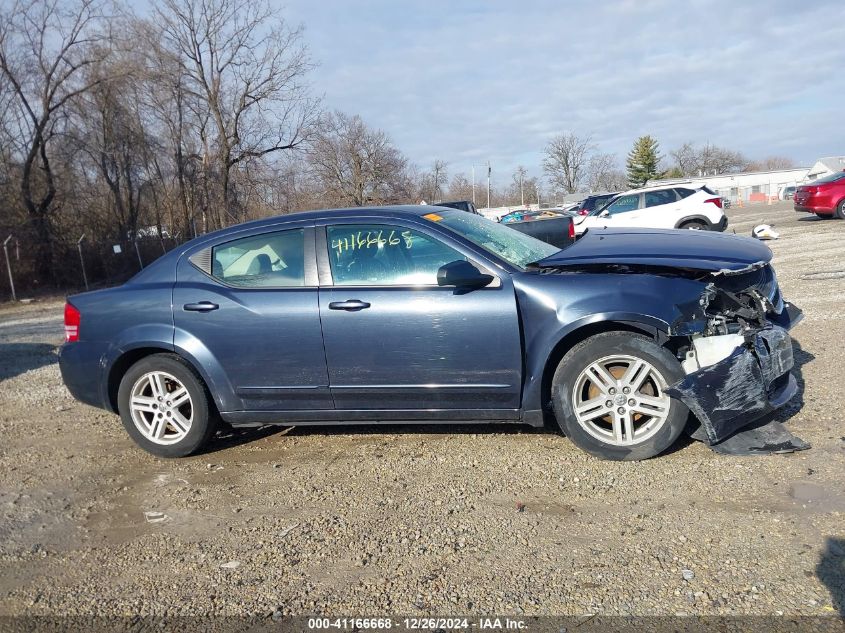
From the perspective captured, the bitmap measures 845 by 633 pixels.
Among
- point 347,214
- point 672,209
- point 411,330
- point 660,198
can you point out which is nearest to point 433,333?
point 411,330

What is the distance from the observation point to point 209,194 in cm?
3225

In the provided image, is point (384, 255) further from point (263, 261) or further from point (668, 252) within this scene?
point (668, 252)

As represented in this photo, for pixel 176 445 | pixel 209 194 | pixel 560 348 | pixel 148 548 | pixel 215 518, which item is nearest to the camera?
pixel 148 548

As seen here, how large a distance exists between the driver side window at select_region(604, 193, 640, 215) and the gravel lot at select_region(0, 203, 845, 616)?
43.2 ft

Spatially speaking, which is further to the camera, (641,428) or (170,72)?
(170,72)

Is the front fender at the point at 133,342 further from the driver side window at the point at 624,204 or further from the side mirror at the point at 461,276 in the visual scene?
the driver side window at the point at 624,204

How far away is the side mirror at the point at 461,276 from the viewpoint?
404 centimetres

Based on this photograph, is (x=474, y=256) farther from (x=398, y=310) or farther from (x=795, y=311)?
(x=795, y=311)

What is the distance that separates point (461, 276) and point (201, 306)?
1.88 m

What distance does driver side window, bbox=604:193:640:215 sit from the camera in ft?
57.7

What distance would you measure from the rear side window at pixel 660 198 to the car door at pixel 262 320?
14.5m

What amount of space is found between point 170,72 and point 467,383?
3029 centimetres

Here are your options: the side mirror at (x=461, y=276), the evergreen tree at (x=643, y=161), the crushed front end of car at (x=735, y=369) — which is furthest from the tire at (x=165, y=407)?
the evergreen tree at (x=643, y=161)

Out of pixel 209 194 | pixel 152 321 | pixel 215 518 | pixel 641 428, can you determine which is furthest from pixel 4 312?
pixel 641 428
